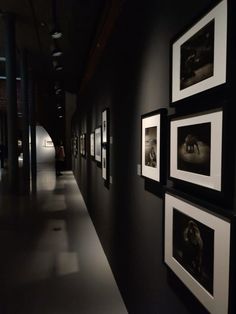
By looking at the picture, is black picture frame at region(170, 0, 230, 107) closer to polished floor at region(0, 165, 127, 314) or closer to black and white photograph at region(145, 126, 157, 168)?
black and white photograph at region(145, 126, 157, 168)

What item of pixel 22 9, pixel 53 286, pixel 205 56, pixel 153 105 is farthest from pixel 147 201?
pixel 22 9

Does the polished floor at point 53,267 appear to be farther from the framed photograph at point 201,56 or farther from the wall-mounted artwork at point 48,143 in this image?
the wall-mounted artwork at point 48,143

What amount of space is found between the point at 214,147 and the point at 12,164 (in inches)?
352

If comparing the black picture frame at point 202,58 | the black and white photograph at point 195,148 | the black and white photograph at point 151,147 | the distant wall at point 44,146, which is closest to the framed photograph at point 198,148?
the black and white photograph at point 195,148

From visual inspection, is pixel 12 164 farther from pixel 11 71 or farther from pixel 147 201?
pixel 147 201

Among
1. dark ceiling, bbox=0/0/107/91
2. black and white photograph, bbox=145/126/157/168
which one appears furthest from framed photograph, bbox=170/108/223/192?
dark ceiling, bbox=0/0/107/91

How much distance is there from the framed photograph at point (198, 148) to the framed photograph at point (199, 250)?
0.44 ft

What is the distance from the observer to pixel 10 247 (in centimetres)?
467

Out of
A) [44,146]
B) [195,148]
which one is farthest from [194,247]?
[44,146]

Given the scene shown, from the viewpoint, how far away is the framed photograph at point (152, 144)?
1.76 metres

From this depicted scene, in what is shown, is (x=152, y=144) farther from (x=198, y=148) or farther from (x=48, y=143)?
(x=48, y=143)

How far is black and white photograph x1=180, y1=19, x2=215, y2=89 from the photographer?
116 centimetres

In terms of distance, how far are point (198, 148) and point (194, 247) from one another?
46 cm

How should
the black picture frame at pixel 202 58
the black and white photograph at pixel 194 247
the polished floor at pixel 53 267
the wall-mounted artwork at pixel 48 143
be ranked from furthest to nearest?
1. the wall-mounted artwork at pixel 48 143
2. the polished floor at pixel 53 267
3. the black and white photograph at pixel 194 247
4. the black picture frame at pixel 202 58
